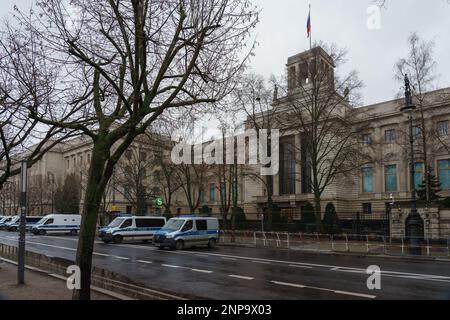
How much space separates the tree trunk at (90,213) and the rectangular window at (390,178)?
52.6 metres

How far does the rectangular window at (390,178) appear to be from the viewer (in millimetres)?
55875

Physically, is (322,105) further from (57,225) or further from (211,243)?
(57,225)

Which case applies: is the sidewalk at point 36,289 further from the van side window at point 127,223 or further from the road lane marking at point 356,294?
the van side window at point 127,223

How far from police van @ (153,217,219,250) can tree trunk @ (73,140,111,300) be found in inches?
684

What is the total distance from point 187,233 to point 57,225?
2723 cm

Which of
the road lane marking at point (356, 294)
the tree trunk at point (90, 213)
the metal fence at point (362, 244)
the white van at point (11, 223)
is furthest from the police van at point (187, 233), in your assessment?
the white van at point (11, 223)

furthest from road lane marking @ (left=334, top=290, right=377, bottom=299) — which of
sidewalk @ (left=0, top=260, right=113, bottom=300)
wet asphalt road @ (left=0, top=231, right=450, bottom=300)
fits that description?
sidewalk @ (left=0, top=260, right=113, bottom=300)

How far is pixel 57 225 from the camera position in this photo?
48.2m

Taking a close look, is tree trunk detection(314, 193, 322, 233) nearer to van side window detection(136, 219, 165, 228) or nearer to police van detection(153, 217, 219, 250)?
police van detection(153, 217, 219, 250)

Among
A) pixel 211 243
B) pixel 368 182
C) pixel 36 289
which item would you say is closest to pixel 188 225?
pixel 211 243

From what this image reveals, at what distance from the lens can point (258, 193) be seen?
65250mm

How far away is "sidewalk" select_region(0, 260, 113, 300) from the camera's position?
9.42 m

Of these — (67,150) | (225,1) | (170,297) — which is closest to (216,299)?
(170,297)
